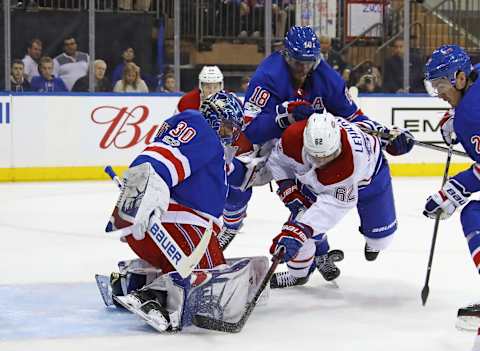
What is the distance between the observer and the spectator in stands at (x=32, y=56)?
30.1ft

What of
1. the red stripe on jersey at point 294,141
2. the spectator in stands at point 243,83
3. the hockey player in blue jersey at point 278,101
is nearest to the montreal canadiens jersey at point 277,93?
the hockey player in blue jersey at point 278,101

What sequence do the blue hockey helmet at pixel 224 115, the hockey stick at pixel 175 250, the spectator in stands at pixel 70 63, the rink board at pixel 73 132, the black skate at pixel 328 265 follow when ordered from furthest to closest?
the spectator in stands at pixel 70 63, the rink board at pixel 73 132, the black skate at pixel 328 265, the blue hockey helmet at pixel 224 115, the hockey stick at pixel 175 250

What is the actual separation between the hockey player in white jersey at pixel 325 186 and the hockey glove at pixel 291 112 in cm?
12

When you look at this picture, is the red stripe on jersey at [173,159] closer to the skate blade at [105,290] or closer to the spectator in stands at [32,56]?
the skate blade at [105,290]

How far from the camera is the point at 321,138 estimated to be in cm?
403

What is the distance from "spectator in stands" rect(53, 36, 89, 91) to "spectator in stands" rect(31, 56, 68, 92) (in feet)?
0.14

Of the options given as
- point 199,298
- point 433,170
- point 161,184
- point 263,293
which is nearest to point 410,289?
point 263,293

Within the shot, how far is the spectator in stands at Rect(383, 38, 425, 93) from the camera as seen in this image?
10008 mm

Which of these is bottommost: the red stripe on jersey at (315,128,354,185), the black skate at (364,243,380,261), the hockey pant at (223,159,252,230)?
the black skate at (364,243,380,261)

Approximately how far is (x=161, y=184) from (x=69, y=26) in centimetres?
598

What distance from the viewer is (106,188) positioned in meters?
8.62

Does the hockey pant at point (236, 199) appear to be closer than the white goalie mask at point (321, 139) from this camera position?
No

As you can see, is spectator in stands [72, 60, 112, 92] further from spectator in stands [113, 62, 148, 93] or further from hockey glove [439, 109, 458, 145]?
hockey glove [439, 109, 458, 145]

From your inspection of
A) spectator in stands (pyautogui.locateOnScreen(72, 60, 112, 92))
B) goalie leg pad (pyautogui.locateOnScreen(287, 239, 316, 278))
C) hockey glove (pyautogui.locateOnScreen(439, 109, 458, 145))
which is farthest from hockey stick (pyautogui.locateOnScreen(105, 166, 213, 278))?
spectator in stands (pyautogui.locateOnScreen(72, 60, 112, 92))
